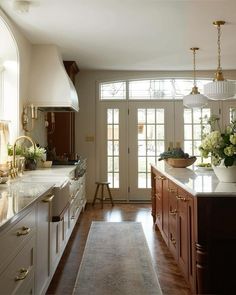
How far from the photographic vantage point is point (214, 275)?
7.14 ft

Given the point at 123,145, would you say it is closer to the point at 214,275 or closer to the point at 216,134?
the point at 216,134

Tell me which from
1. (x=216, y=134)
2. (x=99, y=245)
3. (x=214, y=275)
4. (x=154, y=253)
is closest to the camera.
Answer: (x=214, y=275)

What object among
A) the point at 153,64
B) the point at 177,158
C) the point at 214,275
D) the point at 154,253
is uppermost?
the point at 153,64

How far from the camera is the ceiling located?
3.38m

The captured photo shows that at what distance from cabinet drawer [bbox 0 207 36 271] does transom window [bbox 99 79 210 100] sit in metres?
4.69

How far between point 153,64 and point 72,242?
3516mm

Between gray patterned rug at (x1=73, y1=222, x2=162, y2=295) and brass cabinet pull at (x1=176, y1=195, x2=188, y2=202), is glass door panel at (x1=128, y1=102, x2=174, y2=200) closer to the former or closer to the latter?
gray patterned rug at (x1=73, y1=222, x2=162, y2=295)

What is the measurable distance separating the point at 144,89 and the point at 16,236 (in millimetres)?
5244

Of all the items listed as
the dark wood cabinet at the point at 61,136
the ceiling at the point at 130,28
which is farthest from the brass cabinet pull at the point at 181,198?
the dark wood cabinet at the point at 61,136

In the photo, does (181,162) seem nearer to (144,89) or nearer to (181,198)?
(181,198)

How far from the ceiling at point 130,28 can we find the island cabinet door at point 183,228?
201 centimetres

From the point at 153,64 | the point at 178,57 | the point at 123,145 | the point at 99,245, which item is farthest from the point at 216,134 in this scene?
the point at 123,145

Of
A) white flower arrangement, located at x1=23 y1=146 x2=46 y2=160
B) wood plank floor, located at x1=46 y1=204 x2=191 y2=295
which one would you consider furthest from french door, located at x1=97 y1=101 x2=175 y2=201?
white flower arrangement, located at x1=23 y1=146 x2=46 y2=160

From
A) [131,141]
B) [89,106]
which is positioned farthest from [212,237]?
[89,106]
